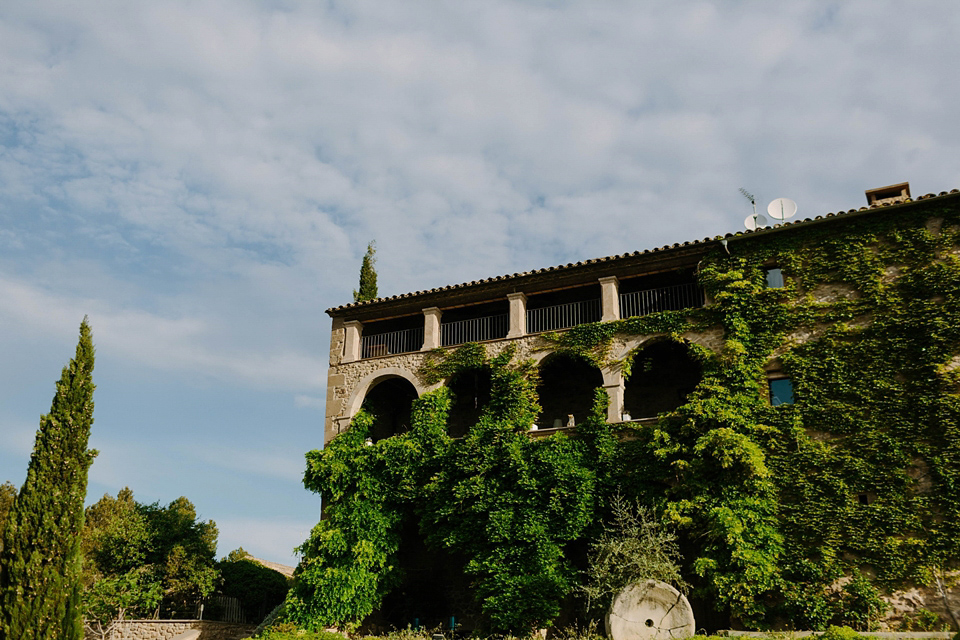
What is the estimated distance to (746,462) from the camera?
1908cm

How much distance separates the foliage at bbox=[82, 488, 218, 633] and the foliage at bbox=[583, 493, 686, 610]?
46.2ft

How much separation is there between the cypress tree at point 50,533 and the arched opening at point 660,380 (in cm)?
1370

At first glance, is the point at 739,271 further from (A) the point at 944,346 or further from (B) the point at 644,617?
(B) the point at 644,617

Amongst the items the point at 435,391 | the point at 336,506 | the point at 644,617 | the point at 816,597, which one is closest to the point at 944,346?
the point at 816,597

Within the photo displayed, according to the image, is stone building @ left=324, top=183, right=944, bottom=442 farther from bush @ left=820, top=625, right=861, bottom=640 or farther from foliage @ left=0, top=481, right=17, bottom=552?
foliage @ left=0, top=481, right=17, bottom=552

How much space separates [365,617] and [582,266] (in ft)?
36.3

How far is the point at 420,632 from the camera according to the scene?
21.3 meters

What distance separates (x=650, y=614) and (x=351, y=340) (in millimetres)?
12559

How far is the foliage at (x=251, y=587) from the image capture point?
29234 mm

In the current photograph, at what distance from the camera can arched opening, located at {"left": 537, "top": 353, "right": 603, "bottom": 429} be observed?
79.9ft

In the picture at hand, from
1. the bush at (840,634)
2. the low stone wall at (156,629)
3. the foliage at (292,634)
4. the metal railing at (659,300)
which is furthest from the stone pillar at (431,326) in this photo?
the bush at (840,634)

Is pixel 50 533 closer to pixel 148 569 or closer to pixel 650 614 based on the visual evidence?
pixel 148 569

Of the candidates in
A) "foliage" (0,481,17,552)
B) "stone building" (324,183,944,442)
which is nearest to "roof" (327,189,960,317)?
"stone building" (324,183,944,442)

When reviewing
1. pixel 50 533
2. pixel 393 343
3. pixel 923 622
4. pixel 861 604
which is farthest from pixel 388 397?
pixel 923 622
